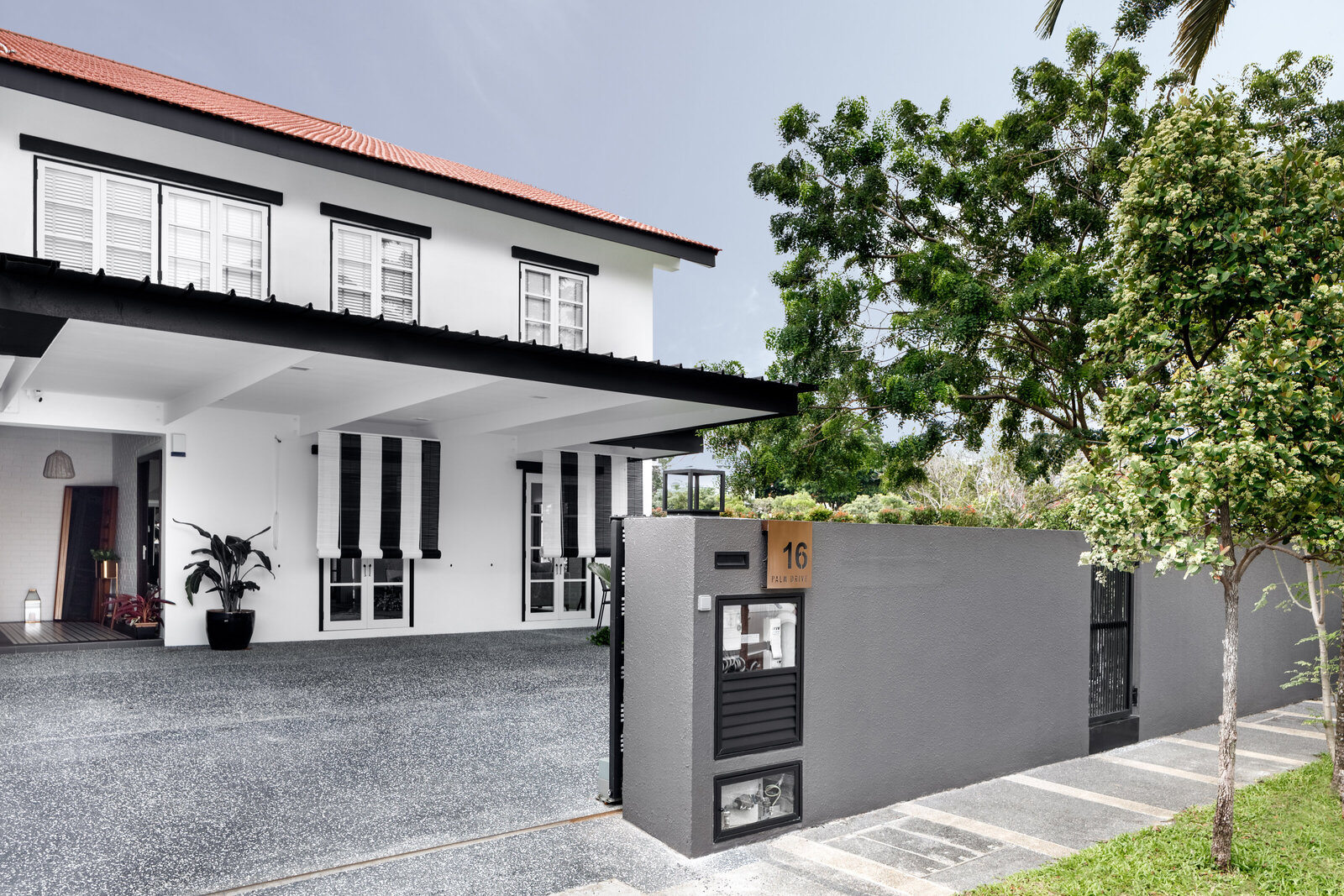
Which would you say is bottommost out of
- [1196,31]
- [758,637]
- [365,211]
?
[758,637]

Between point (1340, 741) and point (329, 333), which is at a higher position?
point (329, 333)

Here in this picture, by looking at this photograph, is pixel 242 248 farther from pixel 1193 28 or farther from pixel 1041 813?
pixel 1193 28

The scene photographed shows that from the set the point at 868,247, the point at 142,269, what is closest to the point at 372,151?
the point at 142,269

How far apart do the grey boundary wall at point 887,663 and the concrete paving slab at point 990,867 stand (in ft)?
2.62

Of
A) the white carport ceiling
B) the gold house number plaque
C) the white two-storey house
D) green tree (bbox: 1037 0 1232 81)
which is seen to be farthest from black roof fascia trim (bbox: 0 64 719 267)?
the gold house number plaque

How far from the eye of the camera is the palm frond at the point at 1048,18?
9727 millimetres

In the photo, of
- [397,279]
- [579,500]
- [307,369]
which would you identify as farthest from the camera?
[579,500]

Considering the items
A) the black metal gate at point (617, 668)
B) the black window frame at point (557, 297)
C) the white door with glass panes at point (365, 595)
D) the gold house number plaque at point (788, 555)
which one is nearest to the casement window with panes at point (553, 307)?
the black window frame at point (557, 297)

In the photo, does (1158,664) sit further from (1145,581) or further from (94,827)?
(94,827)

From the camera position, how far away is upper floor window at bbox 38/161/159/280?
325 inches

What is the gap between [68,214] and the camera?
8352mm

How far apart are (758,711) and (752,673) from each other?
0.66 ft

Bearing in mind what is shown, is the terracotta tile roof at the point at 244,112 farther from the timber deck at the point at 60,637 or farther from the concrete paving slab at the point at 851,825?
the concrete paving slab at the point at 851,825

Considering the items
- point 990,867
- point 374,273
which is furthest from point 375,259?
point 990,867
